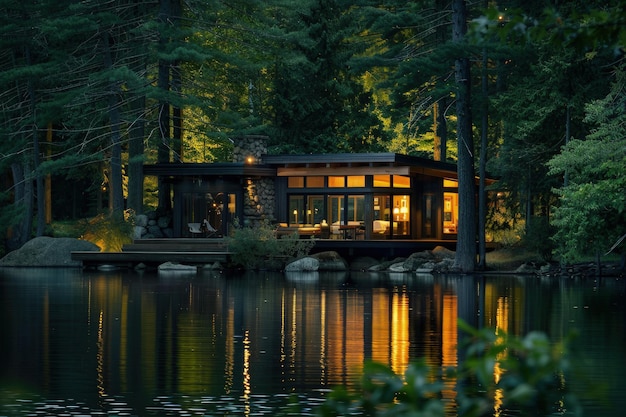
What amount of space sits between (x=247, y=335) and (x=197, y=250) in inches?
890

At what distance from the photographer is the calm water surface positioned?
11.8 metres

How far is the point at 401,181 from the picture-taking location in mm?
43031

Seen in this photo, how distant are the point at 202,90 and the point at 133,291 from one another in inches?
676

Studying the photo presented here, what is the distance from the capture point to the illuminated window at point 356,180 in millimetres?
42531

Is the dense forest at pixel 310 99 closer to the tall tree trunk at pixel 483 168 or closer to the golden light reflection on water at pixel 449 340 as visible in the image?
the tall tree trunk at pixel 483 168

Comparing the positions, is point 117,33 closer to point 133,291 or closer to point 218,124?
point 218,124

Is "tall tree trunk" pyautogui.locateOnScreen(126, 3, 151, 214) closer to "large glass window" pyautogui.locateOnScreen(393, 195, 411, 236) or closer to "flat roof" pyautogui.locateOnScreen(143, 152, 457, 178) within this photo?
"flat roof" pyautogui.locateOnScreen(143, 152, 457, 178)

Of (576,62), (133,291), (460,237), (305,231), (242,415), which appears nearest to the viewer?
(242,415)

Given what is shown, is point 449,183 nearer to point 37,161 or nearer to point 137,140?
point 137,140

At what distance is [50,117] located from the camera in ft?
141

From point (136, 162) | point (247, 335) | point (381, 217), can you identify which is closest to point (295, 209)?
point (381, 217)

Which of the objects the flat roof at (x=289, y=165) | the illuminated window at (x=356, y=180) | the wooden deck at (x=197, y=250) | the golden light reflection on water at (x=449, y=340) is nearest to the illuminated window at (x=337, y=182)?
the illuminated window at (x=356, y=180)

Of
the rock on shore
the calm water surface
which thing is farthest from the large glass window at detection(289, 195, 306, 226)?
the calm water surface

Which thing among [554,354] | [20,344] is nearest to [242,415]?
[20,344]
